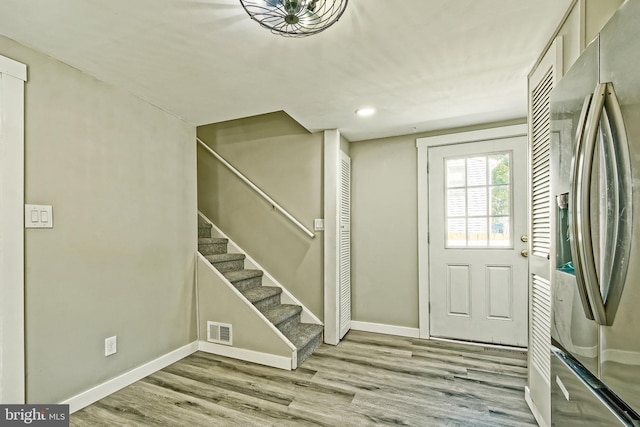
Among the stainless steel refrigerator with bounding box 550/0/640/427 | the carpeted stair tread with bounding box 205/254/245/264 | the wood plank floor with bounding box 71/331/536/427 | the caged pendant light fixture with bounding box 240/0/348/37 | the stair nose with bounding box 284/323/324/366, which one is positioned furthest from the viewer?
the carpeted stair tread with bounding box 205/254/245/264

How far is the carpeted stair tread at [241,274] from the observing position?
2.87m

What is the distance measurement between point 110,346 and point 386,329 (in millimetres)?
2443

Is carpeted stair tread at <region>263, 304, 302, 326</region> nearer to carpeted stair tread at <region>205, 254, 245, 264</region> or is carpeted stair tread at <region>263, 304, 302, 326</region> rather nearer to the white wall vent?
the white wall vent

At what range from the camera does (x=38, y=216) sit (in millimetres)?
1686

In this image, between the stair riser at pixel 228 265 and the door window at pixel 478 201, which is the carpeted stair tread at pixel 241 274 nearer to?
the stair riser at pixel 228 265

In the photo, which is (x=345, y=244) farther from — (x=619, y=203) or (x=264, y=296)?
(x=619, y=203)

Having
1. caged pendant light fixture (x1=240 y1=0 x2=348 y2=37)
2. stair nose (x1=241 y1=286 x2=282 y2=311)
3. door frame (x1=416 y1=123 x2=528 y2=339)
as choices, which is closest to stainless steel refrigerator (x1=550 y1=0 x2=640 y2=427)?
caged pendant light fixture (x1=240 y1=0 x2=348 y2=37)

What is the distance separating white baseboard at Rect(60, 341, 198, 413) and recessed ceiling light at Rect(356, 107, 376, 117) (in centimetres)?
250

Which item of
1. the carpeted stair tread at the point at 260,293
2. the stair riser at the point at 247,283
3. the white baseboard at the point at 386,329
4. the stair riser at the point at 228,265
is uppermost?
the stair riser at the point at 228,265

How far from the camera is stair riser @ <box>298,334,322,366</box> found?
2536mm

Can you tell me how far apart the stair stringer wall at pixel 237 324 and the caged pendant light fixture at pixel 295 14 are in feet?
6.68

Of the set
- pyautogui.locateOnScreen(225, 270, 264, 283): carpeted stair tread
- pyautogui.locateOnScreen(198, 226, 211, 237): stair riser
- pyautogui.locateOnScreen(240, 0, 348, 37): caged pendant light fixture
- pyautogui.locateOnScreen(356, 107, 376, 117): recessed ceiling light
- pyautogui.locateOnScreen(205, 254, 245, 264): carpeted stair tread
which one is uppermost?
pyautogui.locateOnScreen(240, 0, 348, 37): caged pendant light fixture

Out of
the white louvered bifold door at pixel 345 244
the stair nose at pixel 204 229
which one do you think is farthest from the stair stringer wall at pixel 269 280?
the white louvered bifold door at pixel 345 244

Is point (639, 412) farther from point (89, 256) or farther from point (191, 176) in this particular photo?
point (191, 176)
